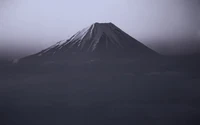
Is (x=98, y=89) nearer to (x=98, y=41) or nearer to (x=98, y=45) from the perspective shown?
(x=98, y=45)

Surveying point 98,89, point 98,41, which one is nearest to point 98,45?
point 98,41

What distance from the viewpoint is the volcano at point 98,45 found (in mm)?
4660

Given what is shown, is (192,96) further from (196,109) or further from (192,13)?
(192,13)

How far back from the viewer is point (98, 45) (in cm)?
503

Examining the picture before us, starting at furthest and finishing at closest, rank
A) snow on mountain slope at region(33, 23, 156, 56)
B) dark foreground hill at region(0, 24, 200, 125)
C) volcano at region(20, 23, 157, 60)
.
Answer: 1. snow on mountain slope at region(33, 23, 156, 56)
2. volcano at region(20, 23, 157, 60)
3. dark foreground hill at region(0, 24, 200, 125)

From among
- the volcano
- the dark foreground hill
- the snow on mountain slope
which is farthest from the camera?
the snow on mountain slope

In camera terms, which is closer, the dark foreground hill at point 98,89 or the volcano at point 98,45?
the dark foreground hill at point 98,89

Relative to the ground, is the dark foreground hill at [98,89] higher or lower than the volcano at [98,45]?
lower

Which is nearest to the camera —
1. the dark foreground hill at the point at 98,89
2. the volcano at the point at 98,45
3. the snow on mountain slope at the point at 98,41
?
the dark foreground hill at the point at 98,89

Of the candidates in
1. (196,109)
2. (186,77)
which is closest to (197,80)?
(186,77)

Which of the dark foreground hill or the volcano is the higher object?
the volcano

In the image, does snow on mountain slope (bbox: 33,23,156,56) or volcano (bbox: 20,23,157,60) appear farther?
snow on mountain slope (bbox: 33,23,156,56)

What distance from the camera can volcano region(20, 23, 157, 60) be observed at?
4.66 meters

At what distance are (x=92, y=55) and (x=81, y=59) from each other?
250 mm
